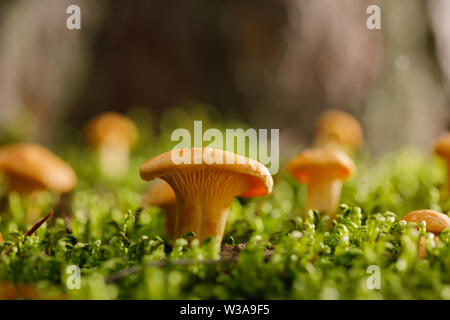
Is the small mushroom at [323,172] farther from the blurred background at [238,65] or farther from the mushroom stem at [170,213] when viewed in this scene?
the blurred background at [238,65]

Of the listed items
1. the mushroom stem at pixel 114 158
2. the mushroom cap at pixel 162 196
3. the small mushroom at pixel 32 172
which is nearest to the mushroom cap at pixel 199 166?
the mushroom cap at pixel 162 196

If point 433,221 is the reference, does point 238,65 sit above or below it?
above

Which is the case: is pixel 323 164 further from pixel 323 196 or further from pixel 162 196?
pixel 162 196

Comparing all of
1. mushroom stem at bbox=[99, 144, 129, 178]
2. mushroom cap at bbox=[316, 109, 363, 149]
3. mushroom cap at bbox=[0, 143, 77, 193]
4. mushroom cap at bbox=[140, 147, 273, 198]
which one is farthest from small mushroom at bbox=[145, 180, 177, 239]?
mushroom cap at bbox=[316, 109, 363, 149]

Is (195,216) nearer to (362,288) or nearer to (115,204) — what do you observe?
(362,288)

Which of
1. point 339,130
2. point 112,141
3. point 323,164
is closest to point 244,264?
point 323,164

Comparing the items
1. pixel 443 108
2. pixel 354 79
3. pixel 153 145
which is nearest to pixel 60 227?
pixel 153 145

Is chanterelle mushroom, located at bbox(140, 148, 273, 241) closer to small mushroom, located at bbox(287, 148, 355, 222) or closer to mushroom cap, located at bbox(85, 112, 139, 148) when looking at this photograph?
small mushroom, located at bbox(287, 148, 355, 222)
